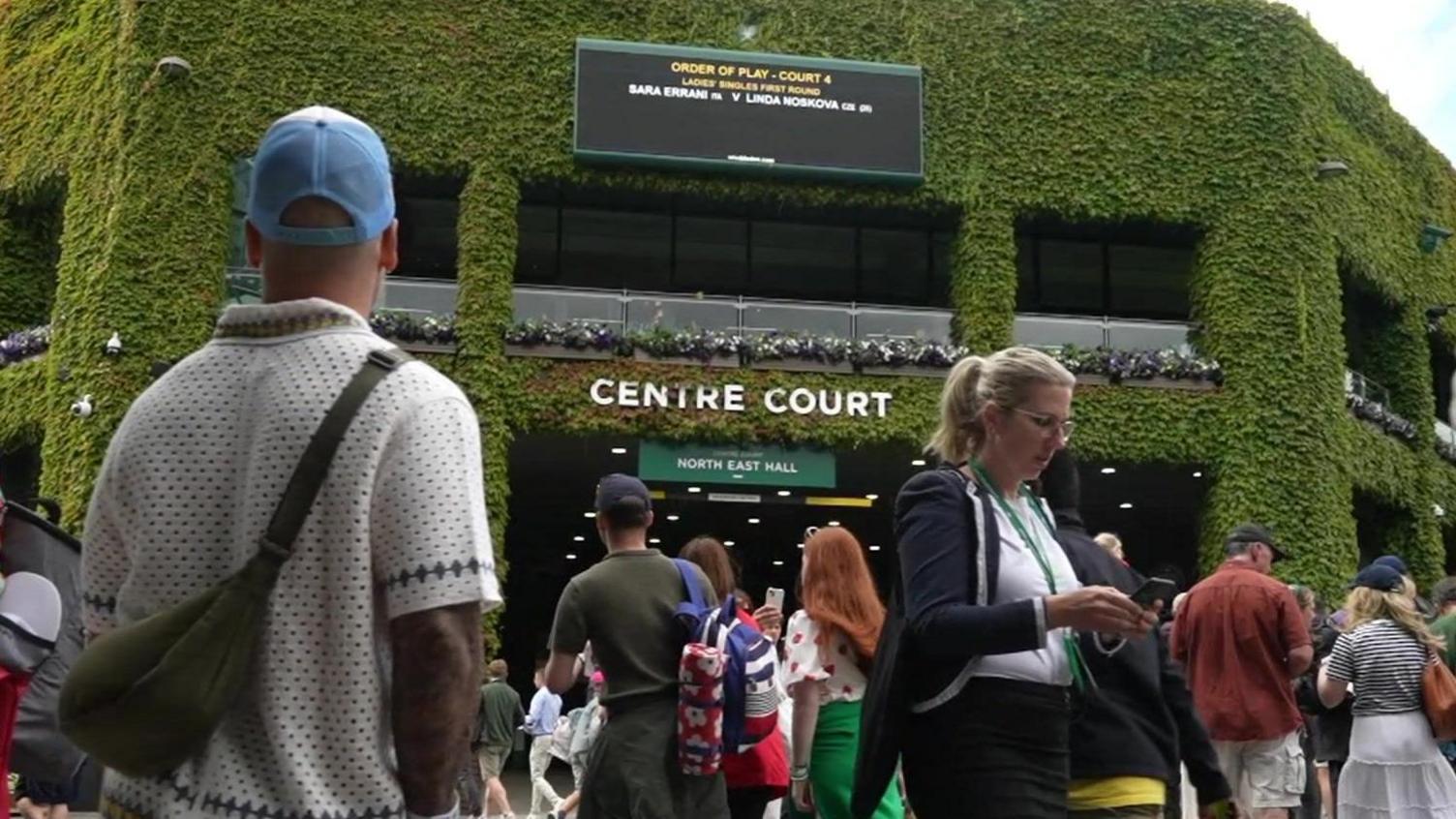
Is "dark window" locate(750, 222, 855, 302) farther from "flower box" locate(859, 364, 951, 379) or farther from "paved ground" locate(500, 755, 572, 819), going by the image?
"paved ground" locate(500, 755, 572, 819)

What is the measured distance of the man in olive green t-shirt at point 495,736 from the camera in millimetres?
15531

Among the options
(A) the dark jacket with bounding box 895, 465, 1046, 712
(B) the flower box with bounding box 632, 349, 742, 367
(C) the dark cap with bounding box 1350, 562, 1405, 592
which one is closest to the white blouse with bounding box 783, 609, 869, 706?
(A) the dark jacket with bounding box 895, 465, 1046, 712

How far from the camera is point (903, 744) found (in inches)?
156

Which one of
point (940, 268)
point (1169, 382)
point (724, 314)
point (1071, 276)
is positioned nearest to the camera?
point (724, 314)

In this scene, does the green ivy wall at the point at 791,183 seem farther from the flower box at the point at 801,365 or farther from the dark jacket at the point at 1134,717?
the dark jacket at the point at 1134,717

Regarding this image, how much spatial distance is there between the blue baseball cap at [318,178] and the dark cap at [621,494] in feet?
12.7

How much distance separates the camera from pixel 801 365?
23.9 metres

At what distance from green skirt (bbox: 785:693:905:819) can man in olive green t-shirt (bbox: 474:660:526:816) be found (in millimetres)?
8882

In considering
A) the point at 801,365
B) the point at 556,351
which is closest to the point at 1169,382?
the point at 801,365

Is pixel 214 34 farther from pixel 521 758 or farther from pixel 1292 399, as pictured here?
pixel 1292 399

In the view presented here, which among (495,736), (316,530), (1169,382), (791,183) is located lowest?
(495,736)

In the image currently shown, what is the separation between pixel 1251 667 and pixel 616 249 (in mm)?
18959

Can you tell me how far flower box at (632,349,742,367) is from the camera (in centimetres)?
2350

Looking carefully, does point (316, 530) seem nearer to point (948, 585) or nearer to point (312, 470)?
point (312, 470)
